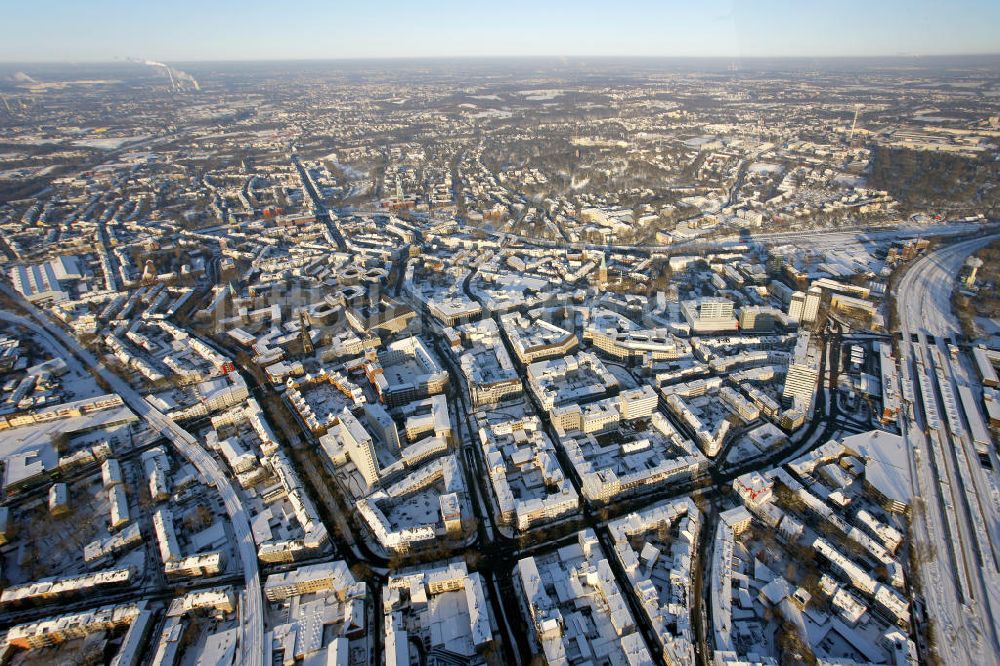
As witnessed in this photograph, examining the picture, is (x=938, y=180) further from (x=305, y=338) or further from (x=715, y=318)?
(x=305, y=338)

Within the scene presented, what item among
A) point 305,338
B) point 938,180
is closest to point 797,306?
point 305,338

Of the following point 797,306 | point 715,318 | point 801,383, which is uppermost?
point 797,306

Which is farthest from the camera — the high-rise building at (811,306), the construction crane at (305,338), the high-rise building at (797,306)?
the high-rise building at (797,306)

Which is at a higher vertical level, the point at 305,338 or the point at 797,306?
the point at 797,306

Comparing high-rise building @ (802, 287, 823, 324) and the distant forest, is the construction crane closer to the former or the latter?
high-rise building @ (802, 287, 823, 324)

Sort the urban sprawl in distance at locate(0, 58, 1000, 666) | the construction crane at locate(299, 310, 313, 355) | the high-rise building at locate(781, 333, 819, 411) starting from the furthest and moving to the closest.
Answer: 1. the construction crane at locate(299, 310, 313, 355)
2. the high-rise building at locate(781, 333, 819, 411)
3. the urban sprawl in distance at locate(0, 58, 1000, 666)

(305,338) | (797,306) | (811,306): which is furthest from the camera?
(797,306)

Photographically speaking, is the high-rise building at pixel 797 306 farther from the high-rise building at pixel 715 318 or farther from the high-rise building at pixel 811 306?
the high-rise building at pixel 715 318

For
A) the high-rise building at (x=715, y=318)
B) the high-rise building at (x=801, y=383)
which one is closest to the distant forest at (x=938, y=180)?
the high-rise building at (x=715, y=318)

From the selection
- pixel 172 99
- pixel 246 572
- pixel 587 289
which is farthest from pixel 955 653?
pixel 172 99

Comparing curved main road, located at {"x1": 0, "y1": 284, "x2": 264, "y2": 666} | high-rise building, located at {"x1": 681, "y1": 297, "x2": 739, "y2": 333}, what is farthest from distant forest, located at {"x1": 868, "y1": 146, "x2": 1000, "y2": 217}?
curved main road, located at {"x1": 0, "y1": 284, "x2": 264, "y2": 666}

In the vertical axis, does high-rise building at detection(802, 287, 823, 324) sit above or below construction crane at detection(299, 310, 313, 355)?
Result: above
